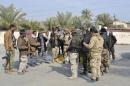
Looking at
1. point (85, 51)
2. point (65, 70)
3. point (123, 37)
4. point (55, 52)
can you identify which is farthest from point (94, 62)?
point (123, 37)

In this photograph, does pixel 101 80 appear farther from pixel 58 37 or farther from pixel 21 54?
pixel 58 37

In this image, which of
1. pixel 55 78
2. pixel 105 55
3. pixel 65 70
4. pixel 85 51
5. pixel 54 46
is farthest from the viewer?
pixel 54 46

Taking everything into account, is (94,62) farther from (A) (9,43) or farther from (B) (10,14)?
(B) (10,14)

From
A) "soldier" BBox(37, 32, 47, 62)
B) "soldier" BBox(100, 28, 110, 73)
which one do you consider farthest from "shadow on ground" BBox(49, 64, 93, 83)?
"soldier" BBox(37, 32, 47, 62)

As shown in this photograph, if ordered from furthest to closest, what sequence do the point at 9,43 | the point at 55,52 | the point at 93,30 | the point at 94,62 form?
1. the point at 55,52
2. the point at 9,43
3. the point at 93,30
4. the point at 94,62

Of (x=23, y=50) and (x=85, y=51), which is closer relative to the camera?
(x=85, y=51)

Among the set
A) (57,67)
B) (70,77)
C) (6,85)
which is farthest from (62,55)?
(6,85)

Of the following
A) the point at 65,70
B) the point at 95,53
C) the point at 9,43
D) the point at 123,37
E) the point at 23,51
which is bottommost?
the point at 123,37

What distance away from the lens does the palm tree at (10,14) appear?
56875 millimetres

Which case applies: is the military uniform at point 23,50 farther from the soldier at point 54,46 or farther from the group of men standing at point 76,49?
the soldier at point 54,46

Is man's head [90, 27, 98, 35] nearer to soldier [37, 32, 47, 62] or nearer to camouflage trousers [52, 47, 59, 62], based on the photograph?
camouflage trousers [52, 47, 59, 62]

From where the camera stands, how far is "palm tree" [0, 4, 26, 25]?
56.9m

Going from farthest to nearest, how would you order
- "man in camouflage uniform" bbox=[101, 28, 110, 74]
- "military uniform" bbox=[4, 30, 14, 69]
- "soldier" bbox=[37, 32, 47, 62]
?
"soldier" bbox=[37, 32, 47, 62] < "military uniform" bbox=[4, 30, 14, 69] < "man in camouflage uniform" bbox=[101, 28, 110, 74]

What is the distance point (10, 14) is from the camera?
188 feet
